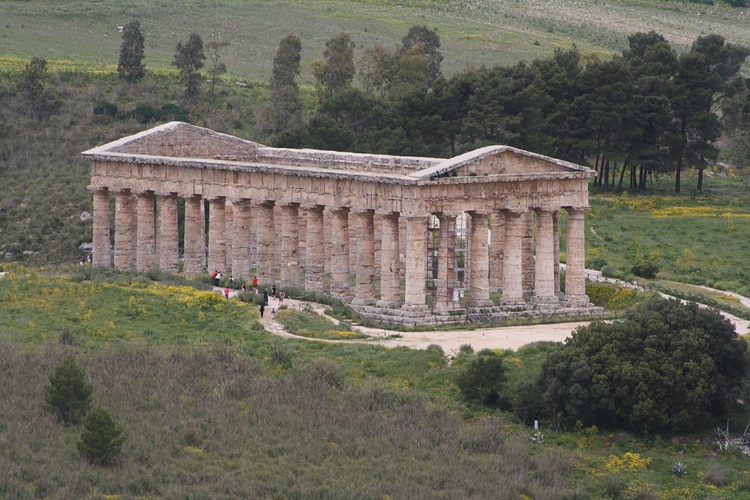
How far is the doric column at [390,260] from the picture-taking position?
7800 cm

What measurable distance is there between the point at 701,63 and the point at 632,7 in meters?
79.2

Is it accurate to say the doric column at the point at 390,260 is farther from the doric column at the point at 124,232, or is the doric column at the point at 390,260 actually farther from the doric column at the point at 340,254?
the doric column at the point at 124,232

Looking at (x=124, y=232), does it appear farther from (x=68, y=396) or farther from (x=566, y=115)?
→ (x=566, y=115)

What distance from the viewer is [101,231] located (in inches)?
3622

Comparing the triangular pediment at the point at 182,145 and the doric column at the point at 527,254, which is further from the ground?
the triangular pediment at the point at 182,145

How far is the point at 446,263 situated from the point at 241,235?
1342 centimetres

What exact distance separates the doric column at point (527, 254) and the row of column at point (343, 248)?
47 mm

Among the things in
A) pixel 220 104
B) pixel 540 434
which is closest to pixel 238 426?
pixel 540 434

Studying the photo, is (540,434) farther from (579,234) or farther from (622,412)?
(579,234)

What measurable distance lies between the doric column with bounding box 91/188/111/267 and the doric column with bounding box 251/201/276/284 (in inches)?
379

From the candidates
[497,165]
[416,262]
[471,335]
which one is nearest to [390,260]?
[416,262]

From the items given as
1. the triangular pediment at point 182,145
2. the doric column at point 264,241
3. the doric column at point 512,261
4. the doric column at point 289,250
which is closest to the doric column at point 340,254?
the doric column at point 289,250

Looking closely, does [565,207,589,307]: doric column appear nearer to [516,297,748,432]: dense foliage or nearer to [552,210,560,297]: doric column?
[552,210,560,297]: doric column

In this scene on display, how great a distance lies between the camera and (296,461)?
58.2m
